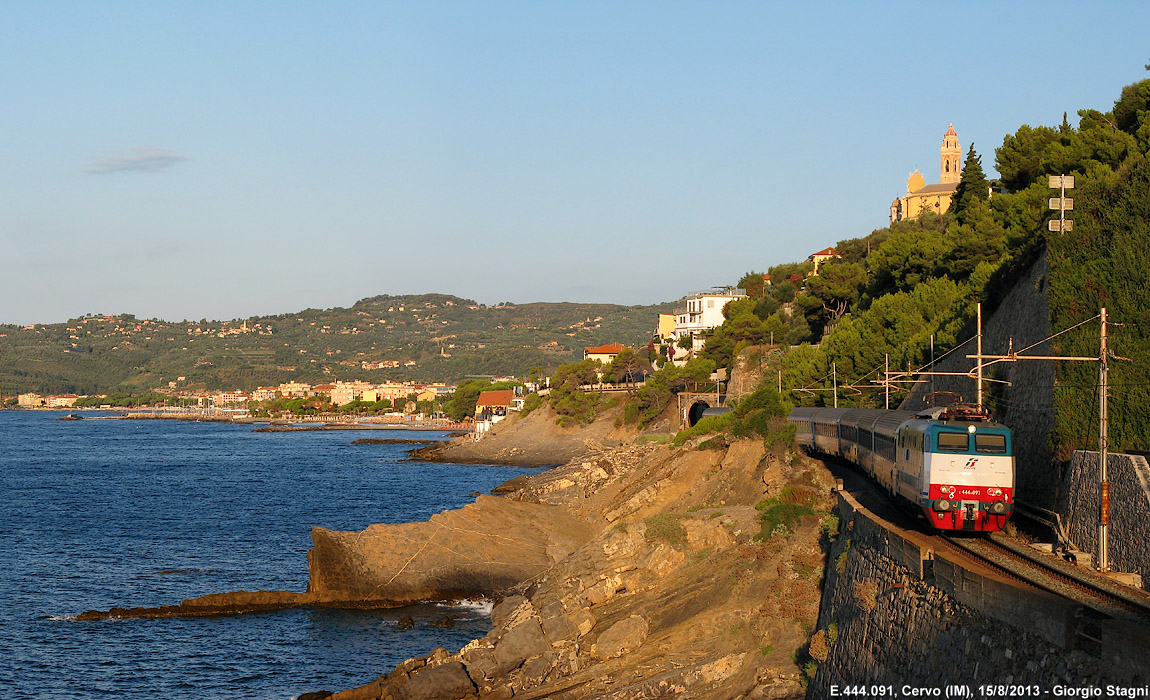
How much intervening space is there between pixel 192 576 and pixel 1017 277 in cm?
3748

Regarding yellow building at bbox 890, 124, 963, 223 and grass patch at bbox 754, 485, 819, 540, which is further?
yellow building at bbox 890, 124, 963, 223

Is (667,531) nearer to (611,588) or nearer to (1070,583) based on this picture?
(611,588)

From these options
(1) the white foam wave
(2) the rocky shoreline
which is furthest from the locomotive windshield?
(1) the white foam wave

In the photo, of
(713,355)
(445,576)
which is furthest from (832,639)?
(713,355)

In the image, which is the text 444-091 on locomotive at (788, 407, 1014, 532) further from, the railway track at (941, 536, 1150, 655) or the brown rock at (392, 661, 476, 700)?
the brown rock at (392, 661, 476, 700)

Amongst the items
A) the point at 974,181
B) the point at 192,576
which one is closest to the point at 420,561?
the point at 192,576

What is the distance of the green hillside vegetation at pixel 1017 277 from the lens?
2672cm

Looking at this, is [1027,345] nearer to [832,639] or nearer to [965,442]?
[965,442]

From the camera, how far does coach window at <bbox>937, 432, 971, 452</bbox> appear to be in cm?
2389

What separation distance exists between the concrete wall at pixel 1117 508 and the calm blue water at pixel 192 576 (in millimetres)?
19255

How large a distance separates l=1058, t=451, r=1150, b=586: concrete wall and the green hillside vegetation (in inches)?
70.5

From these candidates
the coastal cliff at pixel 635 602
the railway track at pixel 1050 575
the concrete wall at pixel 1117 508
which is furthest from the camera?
the coastal cliff at pixel 635 602

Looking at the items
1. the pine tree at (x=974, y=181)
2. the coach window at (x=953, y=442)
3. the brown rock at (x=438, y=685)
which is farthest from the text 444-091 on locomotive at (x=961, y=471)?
the pine tree at (x=974, y=181)

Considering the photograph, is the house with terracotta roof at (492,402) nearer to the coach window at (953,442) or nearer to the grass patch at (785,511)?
the grass patch at (785,511)
